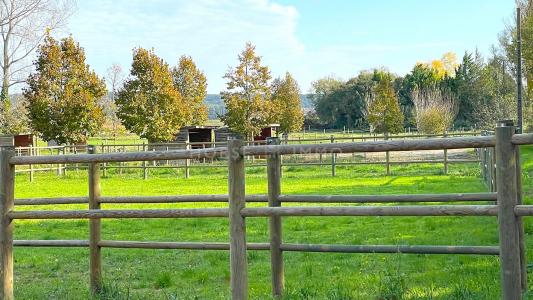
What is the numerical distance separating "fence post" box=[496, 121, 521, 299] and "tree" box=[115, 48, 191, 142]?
29.5 m

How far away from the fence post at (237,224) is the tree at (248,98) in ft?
112

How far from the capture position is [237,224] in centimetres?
400

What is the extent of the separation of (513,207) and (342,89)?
70115mm

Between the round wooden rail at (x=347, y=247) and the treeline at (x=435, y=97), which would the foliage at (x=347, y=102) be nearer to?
the treeline at (x=435, y=97)

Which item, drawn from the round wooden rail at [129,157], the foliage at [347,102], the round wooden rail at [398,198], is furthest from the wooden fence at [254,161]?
the foliage at [347,102]

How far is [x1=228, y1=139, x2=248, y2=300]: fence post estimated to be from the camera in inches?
157

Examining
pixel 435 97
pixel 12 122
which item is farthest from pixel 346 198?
pixel 435 97

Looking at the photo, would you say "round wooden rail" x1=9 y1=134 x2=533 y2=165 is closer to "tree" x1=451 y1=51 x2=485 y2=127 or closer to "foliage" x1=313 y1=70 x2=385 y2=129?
"tree" x1=451 y1=51 x2=485 y2=127

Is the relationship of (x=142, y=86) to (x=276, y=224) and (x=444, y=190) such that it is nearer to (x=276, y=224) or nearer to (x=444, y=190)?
(x=444, y=190)

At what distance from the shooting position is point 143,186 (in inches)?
749

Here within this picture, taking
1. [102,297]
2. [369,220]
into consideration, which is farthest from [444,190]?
[102,297]

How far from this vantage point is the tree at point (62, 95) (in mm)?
28734

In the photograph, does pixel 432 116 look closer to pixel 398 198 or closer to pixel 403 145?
pixel 398 198

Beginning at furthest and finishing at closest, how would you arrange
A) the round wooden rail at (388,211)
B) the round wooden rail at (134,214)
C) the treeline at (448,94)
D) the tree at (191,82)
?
the tree at (191,82)
the treeline at (448,94)
the round wooden rail at (134,214)
the round wooden rail at (388,211)
